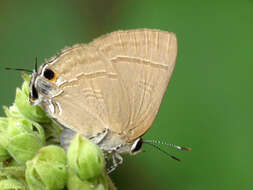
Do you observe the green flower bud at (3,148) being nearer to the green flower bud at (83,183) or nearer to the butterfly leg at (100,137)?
the green flower bud at (83,183)

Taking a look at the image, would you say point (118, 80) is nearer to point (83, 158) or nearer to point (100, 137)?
point (100, 137)

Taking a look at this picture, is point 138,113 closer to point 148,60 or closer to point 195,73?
point 148,60

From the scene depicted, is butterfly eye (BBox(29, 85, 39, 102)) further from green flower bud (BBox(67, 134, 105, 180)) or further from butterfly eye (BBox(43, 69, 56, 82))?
green flower bud (BBox(67, 134, 105, 180))

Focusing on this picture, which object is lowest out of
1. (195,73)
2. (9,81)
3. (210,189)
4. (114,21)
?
(210,189)

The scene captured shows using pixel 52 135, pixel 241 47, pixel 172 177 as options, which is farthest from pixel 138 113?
pixel 241 47

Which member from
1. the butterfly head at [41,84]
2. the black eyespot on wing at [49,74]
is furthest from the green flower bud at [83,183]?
the black eyespot on wing at [49,74]

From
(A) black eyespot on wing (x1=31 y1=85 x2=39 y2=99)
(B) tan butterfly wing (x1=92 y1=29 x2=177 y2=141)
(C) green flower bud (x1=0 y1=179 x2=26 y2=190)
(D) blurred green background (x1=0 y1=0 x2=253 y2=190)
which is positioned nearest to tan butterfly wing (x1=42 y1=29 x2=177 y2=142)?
Answer: (B) tan butterfly wing (x1=92 y1=29 x2=177 y2=141)

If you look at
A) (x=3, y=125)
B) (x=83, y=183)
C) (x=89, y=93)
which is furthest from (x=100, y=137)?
(x=3, y=125)
